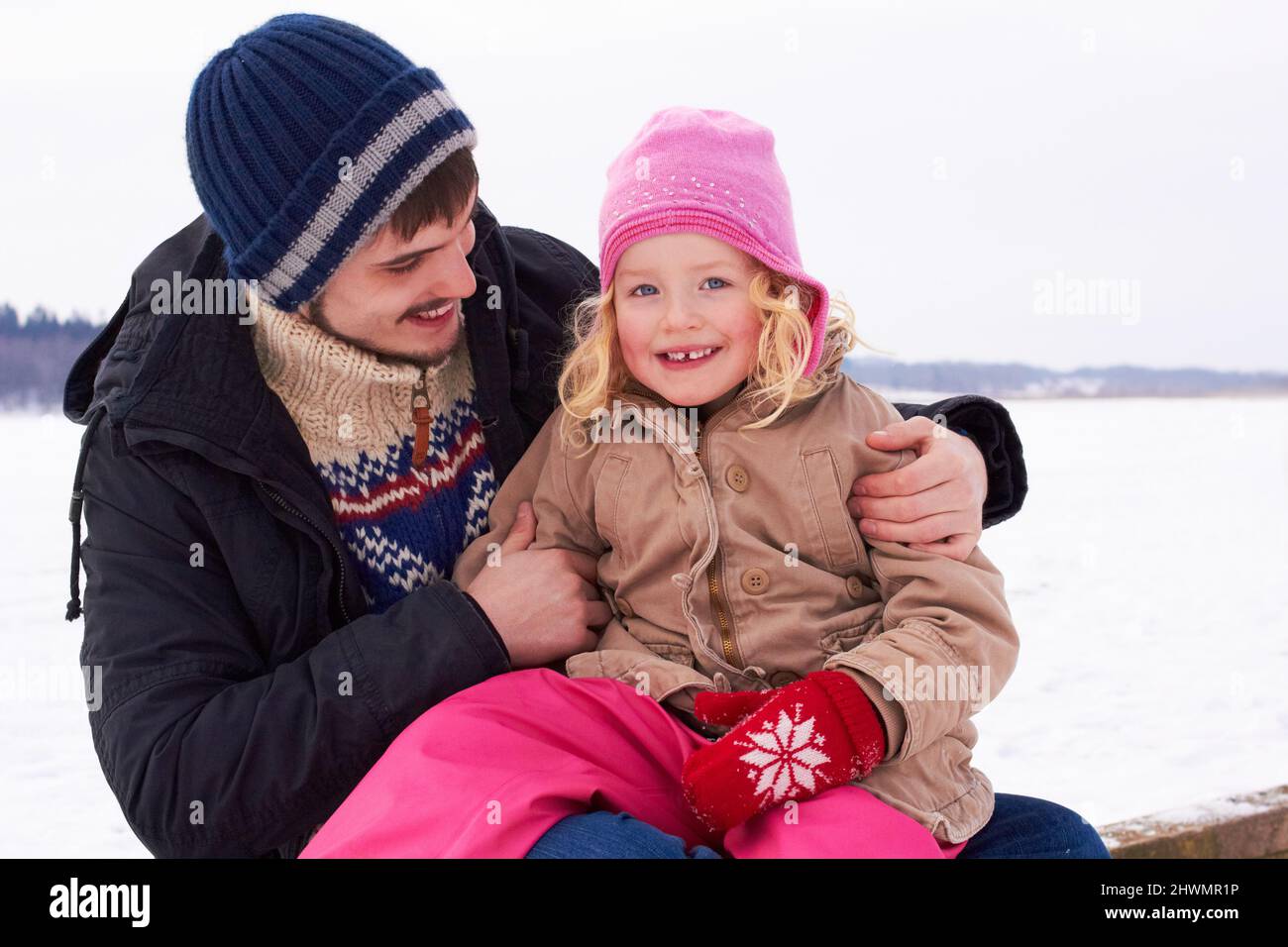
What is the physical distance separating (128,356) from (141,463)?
0.53 feet

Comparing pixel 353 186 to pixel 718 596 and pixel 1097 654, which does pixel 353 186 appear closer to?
pixel 718 596

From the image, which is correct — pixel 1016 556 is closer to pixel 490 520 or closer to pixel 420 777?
pixel 490 520

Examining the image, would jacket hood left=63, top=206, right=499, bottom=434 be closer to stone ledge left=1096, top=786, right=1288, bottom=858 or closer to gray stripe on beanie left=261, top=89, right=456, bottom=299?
gray stripe on beanie left=261, top=89, right=456, bottom=299

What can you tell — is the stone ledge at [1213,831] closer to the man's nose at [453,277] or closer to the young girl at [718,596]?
the young girl at [718,596]

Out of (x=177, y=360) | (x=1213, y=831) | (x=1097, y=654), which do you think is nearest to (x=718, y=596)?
(x=177, y=360)

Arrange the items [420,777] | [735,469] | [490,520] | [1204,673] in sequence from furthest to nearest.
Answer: [1204,673] → [490,520] → [735,469] → [420,777]

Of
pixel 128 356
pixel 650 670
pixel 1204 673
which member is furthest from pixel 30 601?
pixel 1204 673

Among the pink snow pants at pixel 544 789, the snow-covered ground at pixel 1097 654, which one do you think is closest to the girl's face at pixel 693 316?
the pink snow pants at pixel 544 789

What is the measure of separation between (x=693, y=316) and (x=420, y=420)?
485 mm

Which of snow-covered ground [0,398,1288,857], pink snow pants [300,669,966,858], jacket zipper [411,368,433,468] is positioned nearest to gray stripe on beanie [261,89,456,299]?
jacket zipper [411,368,433,468]

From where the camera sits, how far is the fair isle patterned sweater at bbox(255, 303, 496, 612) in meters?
1.76

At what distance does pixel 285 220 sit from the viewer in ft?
5.33

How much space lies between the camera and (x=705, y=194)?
5.42 ft

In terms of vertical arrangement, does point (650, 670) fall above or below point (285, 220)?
below
